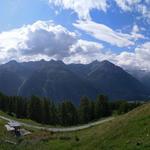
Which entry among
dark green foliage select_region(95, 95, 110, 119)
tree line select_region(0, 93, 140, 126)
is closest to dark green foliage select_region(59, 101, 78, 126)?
tree line select_region(0, 93, 140, 126)

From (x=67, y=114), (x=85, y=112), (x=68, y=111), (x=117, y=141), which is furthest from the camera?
(x=68, y=111)

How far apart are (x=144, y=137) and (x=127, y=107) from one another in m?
123

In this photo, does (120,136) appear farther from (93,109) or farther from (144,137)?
(93,109)

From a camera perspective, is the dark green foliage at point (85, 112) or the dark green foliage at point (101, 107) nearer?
the dark green foliage at point (101, 107)

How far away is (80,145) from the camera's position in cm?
4147

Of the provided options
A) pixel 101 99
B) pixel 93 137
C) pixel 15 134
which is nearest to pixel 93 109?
pixel 101 99

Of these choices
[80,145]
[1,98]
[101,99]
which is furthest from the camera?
[1,98]

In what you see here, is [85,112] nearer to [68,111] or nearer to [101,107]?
[101,107]

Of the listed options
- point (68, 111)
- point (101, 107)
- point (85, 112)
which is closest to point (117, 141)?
point (101, 107)

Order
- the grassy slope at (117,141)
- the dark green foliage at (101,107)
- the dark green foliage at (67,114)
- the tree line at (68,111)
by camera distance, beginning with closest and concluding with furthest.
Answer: the grassy slope at (117,141), the tree line at (68,111), the dark green foliage at (101,107), the dark green foliage at (67,114)

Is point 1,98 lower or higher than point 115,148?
higher

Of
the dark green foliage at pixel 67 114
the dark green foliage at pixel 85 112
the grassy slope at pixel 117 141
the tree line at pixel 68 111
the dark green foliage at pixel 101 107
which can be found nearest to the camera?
the grassy slope at pixel 117 141

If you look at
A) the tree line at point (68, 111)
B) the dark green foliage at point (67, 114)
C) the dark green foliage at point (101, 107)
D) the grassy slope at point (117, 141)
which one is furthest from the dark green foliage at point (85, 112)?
the grassy slope at point (117, 141)

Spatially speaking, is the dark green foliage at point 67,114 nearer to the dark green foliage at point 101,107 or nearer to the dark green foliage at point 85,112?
the dark green foliage at point 85,112
